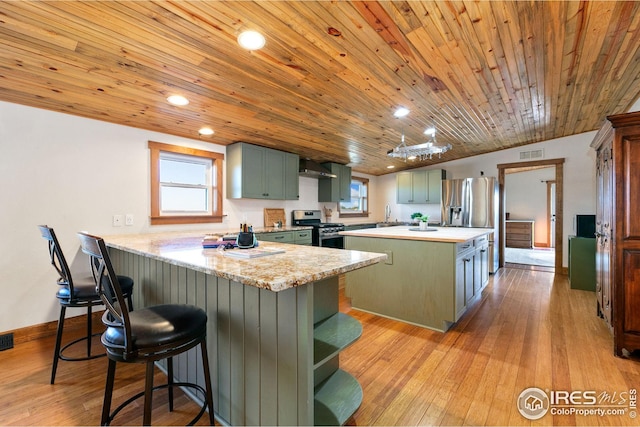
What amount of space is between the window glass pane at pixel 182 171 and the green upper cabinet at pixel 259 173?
351 mm

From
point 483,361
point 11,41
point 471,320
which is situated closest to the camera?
point 11,41

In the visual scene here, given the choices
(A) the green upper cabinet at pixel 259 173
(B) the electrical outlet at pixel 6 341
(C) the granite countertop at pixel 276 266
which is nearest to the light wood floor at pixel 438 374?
(B) the electrical outlet at pixel 6 341

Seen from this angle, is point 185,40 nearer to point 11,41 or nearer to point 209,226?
point 11,41

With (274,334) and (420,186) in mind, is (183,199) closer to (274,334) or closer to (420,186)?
(274,334)

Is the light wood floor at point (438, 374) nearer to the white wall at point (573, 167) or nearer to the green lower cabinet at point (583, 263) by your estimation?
the green lower cabinet at point (583, 263)

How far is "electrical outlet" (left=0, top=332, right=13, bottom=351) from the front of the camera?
7.70 ft

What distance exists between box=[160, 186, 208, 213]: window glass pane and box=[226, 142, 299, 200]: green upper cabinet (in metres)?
0.37

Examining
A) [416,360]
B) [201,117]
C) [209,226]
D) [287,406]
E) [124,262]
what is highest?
[201,117]

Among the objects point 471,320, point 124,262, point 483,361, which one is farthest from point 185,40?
point 471,320

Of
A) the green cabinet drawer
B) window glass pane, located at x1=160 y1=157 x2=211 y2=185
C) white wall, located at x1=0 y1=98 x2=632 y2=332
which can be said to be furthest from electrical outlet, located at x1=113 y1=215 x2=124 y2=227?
the green cabinet drawer

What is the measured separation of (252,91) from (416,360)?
8.62ft

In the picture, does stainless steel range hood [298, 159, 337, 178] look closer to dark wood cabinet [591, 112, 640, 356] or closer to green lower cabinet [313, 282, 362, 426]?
green lower cabinet [313, 282, 362, 426]

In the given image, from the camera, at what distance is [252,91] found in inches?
99.0

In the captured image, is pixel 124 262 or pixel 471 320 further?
pixel 471 320
